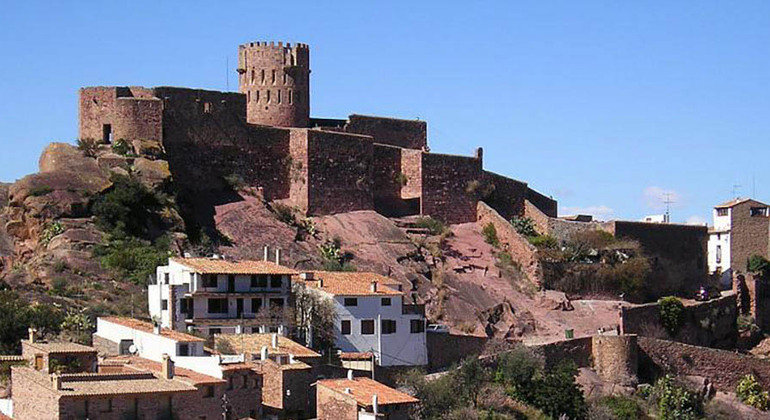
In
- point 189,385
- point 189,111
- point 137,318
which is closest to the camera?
point 189,385

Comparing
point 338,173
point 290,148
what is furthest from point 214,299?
point 338,173

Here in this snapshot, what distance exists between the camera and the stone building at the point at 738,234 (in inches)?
3108

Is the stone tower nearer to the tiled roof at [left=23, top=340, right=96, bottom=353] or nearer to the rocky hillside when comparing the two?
the rocky hillside

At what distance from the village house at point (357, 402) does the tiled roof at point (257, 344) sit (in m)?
1.39

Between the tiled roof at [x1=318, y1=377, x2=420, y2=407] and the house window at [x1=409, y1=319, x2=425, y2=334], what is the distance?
4753 mm

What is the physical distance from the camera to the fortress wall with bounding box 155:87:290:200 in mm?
63469

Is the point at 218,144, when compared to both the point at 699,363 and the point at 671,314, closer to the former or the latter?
the point at 671,314

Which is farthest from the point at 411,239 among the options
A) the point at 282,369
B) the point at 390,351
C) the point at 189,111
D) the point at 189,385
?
the point at 189,385

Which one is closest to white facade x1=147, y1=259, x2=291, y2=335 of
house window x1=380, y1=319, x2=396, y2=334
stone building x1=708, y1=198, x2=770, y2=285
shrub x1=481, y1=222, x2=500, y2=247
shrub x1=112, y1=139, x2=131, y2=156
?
house window x1=380, y1=319, x2=396, y2=334

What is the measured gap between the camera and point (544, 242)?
6756 centimetres

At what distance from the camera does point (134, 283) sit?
5503 cm

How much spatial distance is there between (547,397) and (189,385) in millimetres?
14240

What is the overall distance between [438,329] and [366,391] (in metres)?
9.91

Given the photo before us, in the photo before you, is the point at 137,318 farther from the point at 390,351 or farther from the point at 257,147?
the point at 257,147
